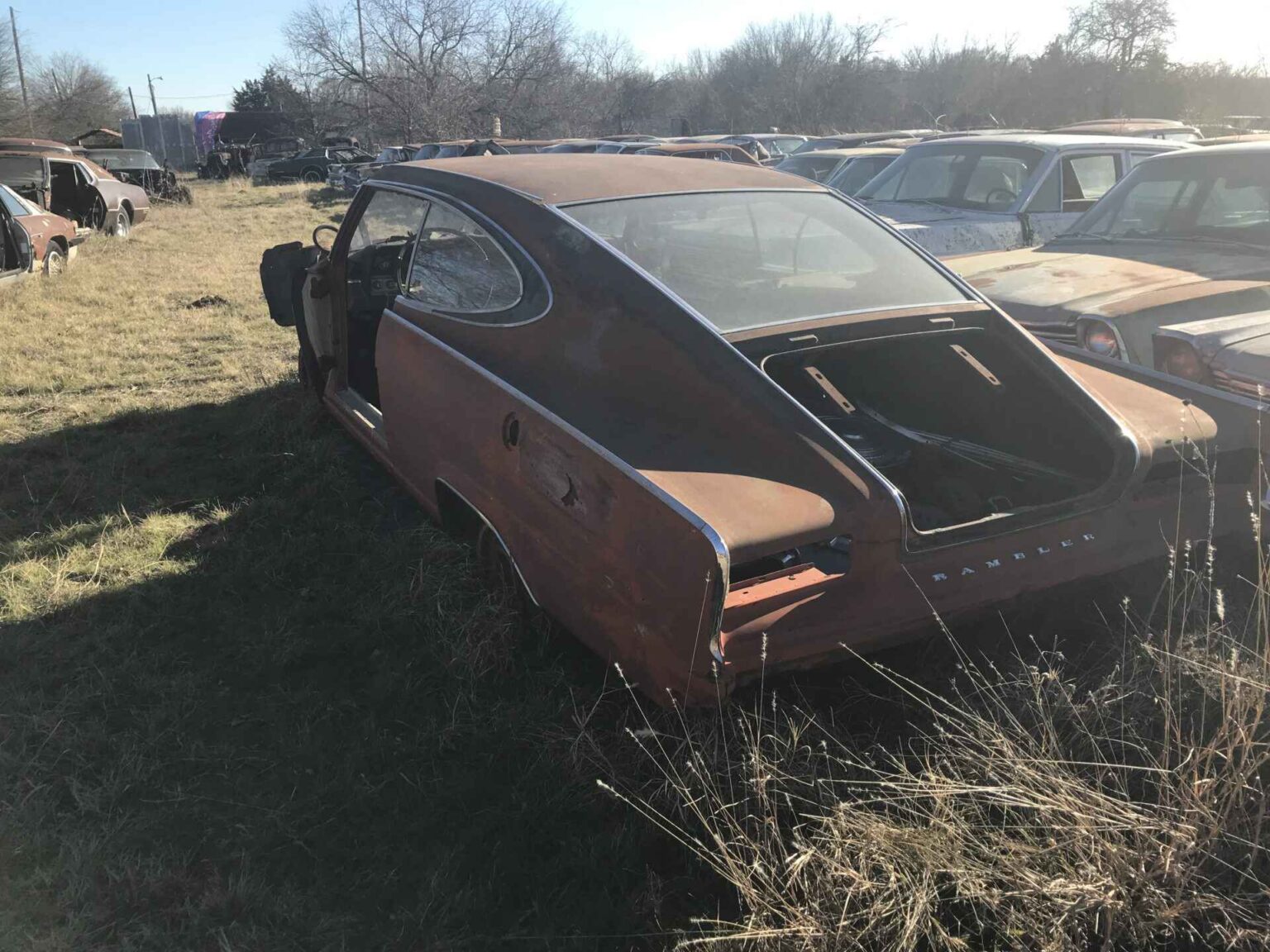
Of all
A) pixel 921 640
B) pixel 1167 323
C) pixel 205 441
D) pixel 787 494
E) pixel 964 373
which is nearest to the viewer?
pixel 787 494

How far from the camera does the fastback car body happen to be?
2.17 meters

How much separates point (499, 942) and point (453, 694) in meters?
0.94

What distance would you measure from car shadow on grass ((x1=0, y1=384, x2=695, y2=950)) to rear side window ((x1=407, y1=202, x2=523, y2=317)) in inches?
36.8

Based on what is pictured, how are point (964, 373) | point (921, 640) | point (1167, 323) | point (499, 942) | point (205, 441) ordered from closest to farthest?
1. point (499, 942)
2. point (921, 640)
3. point (964, 373)
4. point (1167, 323)
5. point (205, 441)

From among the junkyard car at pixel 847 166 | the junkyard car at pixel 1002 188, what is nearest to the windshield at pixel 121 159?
the junkyard car at pixel 847 166

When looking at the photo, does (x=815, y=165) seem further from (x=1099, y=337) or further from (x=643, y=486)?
(x=643, y=486)

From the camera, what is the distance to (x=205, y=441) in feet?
17.0

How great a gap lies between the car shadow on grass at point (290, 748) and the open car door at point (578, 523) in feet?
1.29

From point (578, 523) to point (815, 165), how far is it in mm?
10799

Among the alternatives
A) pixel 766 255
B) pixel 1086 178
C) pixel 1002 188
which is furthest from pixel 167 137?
pixel 766 255

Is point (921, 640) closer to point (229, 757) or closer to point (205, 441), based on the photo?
point (229, 757)

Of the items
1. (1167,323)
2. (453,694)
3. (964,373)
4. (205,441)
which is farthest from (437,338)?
(1167,323)

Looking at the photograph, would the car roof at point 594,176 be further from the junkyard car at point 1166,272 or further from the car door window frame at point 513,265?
the junkyard car at point 1166,272

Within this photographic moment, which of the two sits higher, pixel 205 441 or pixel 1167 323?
pixel 1167 323
